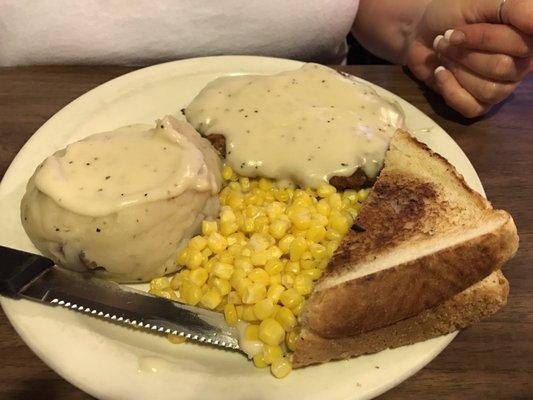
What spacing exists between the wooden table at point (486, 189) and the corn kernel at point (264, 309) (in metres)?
0.41

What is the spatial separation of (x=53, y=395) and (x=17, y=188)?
0.71m

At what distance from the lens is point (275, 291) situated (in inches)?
63.0

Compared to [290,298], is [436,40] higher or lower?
higher

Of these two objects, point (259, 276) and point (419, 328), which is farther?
point (259, 276)

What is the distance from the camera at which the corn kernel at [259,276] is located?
1.62 meters

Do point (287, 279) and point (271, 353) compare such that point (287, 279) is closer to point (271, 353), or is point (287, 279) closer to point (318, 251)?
point (318, 251)

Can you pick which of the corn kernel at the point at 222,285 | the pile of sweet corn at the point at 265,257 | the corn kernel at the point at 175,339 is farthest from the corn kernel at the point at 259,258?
the corn kernel at the point at 175,339

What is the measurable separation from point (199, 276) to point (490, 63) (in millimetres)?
1501

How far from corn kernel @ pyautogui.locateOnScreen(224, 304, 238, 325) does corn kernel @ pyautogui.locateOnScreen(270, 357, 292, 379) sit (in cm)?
20

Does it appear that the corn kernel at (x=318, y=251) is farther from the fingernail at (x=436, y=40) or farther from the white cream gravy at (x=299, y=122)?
the fingernail at (x=436, y=40)

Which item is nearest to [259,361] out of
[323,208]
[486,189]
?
[323,208]

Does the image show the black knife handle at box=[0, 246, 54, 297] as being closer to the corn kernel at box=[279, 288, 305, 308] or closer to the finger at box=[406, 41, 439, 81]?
the corn kernel at box=[279, 288, 305, 308]

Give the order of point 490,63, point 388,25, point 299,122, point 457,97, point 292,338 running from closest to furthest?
1. point 292,338
2. point 299,122
3. point 490,63
4. point 457,97
5. point 388,25

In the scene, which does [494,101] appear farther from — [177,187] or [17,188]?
[17,188]
